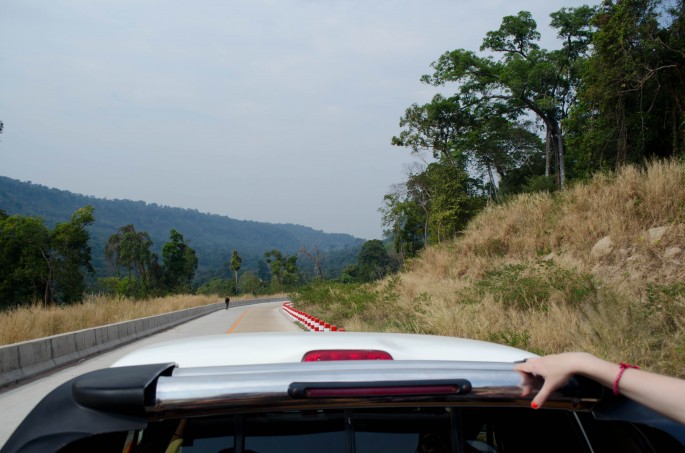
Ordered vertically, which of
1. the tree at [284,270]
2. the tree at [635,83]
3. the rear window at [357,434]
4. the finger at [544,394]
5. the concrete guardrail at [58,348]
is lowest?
the tree at [284,270]

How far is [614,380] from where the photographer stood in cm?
172

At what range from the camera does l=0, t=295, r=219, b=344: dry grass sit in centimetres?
1628

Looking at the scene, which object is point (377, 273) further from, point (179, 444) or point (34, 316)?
point (179, 444)

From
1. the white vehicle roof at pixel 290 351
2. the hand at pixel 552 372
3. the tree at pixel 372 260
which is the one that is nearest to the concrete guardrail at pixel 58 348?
the white vehicle roof at pixel 290 351

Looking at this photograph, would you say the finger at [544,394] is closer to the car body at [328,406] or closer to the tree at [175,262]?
the car body at [328,406]

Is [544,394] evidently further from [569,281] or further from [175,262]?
[175,262]

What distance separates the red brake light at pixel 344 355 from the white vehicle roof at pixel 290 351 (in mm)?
68

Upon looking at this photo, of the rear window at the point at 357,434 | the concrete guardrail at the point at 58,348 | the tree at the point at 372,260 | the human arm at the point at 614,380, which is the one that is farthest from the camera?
the tree at the point at 372,260

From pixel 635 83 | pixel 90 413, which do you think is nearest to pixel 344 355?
pixel 90 413

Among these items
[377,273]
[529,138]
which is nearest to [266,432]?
[529,138]

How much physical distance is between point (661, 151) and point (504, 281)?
1508cm

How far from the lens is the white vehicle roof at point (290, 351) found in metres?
2.43

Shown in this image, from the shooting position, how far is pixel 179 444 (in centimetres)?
213

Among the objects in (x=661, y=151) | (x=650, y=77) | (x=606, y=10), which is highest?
(x=606, y=10)
